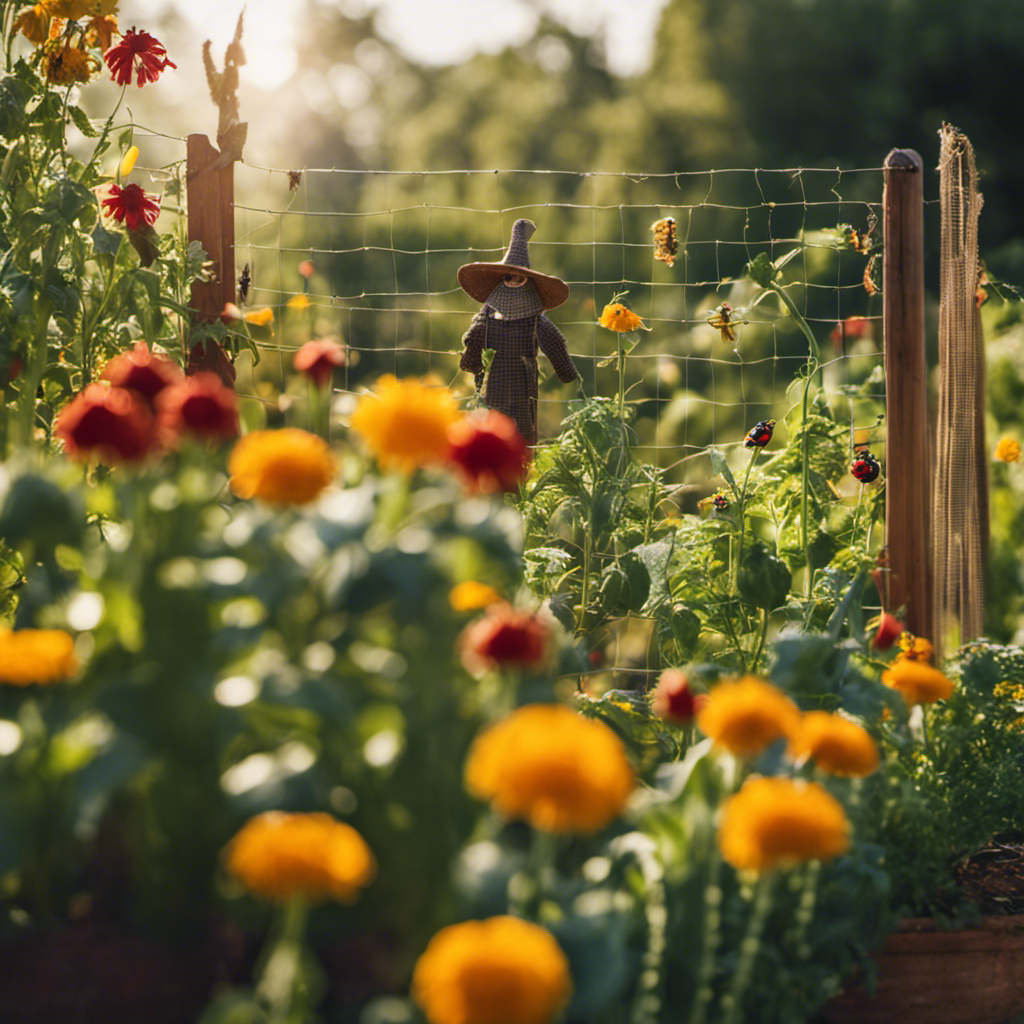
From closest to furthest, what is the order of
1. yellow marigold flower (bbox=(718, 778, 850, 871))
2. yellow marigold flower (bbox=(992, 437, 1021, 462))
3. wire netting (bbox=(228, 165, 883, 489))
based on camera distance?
yellow marigold flower (bbox=(718, 778, 850, 871)) < yellow marigold flower (bbox=(992, 437, 1021, 462)) < wire netting (bbox=(228, 165, 883, 489))

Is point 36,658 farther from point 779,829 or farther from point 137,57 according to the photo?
point 137,57

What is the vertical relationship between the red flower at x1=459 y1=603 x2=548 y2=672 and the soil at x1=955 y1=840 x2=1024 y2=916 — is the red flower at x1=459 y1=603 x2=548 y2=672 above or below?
above

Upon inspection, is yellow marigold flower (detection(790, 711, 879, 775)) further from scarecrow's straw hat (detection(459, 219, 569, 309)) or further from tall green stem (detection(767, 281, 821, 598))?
scarecrow's straw hat (detection(459, 219, 569, 309))

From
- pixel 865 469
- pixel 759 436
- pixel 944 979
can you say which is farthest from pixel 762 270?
A: pixel 944 979

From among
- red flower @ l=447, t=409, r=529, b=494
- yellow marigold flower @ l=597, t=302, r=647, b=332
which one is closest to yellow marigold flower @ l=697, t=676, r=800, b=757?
red flower @ l=447, t=409, r=529, b=494

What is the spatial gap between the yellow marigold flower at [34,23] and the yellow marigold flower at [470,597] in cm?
169

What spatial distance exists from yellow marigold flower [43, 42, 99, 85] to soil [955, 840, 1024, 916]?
2.30m

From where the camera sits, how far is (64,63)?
7.36 ft

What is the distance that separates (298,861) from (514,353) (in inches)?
84.7

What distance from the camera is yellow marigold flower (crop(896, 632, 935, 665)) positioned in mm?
1889

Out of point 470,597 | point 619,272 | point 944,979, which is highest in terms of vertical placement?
point 619,272

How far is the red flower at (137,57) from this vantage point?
8.00 feet

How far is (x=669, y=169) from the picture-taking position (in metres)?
8.02

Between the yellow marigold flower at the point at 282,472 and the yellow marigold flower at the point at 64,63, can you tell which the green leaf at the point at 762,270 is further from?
the yellow marigold flower at the point at 282,472
